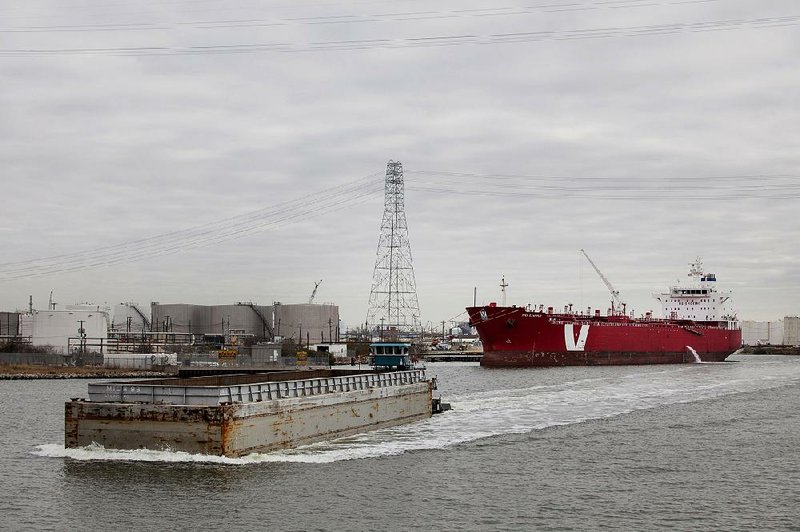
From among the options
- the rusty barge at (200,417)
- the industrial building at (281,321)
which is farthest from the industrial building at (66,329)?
the rusty barge at (200,417)

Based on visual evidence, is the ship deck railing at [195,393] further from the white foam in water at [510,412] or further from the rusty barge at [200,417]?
the white foam in water at [510,412]

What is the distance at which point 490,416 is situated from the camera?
54.9 metres

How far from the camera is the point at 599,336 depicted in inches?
4956

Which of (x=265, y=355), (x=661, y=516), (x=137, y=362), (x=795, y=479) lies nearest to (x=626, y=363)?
(x=265, y=355)

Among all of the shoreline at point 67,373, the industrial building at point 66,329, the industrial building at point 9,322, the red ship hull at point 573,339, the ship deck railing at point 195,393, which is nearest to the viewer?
the ship deck railing at point 195,393

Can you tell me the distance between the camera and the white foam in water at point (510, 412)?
36.4 m

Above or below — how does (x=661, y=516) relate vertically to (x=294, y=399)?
below

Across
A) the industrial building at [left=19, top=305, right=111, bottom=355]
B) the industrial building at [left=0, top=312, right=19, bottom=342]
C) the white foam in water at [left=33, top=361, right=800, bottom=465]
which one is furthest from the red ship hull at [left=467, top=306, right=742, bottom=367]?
the industrial building at [left=0, top=312, right=19, bottom=342]

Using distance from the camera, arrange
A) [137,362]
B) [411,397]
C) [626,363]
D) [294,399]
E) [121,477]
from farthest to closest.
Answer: [626,363], [137,362], [411,397], [294,399], [121,477]

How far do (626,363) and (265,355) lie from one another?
53.3 meters

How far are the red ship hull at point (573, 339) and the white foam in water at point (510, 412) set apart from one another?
17.8m

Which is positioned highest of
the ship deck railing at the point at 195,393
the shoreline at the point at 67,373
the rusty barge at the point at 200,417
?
the ship deck railing at the point at 195,393

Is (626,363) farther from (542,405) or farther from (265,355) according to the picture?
(542,405)

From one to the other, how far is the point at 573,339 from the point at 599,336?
19.0 feet
